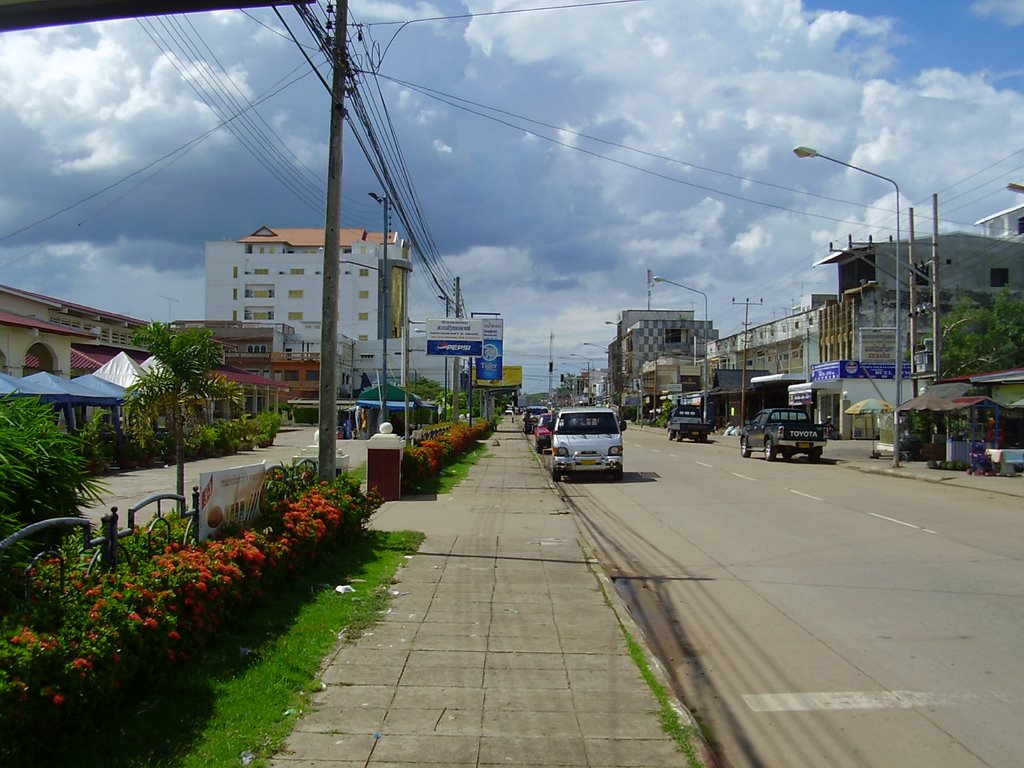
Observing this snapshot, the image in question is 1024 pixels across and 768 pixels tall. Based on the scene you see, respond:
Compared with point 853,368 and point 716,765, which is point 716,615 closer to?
point 716,765

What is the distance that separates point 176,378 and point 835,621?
9038 mm

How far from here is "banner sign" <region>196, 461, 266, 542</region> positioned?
6773 mm

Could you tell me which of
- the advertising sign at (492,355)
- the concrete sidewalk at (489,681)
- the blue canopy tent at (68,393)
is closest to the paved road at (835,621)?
the concrete sidewalk at (489,681)

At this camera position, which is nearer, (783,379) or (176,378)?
(176,378)

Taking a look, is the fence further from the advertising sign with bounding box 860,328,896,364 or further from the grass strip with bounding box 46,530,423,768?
the advertising sign with bounding box 860,328,896,364

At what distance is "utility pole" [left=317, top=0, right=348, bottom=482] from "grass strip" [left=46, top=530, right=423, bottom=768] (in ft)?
13.0

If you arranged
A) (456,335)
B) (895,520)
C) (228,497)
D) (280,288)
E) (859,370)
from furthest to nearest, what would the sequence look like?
(280,288) → (859,370) → (456,335) → (895,520) → (228,497)

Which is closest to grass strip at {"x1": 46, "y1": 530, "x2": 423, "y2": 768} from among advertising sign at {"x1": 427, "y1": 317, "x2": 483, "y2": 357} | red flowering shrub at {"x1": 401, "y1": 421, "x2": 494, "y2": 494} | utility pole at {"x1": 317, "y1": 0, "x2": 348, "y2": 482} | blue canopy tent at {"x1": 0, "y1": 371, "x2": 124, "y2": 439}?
utility pole at {"x1": 317, "y1": 0, "x2": 348, "y2": 482}

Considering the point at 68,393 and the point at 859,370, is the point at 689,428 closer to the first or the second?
the point at 859,370

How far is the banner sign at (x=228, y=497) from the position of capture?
6.77 meters

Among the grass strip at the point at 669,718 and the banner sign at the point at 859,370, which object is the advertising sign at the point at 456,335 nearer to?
the banner sign at the point at 859,370

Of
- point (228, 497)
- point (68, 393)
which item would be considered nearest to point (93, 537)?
point (228, 497)

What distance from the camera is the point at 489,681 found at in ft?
18.3

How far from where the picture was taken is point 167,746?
4.20 m
